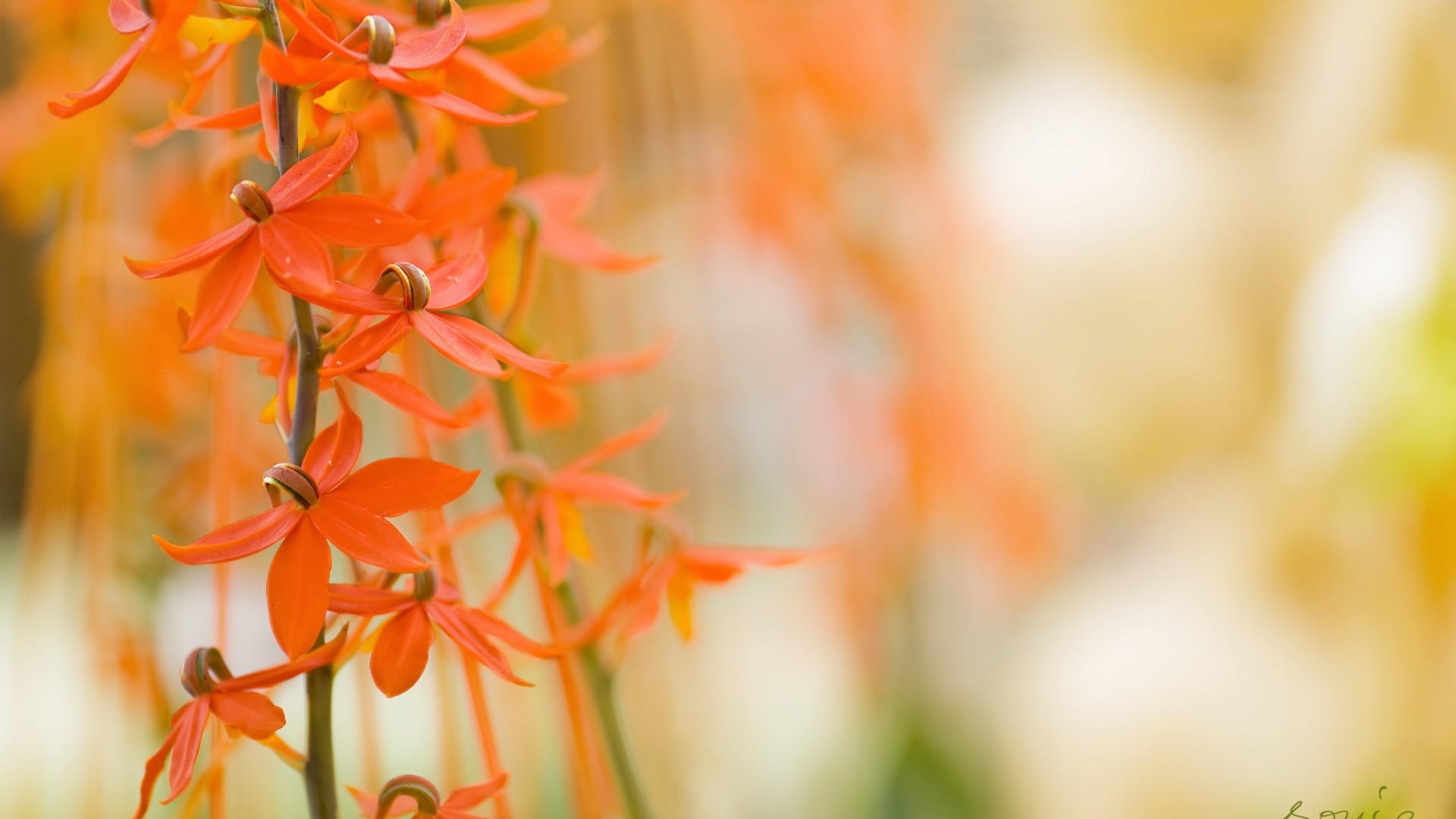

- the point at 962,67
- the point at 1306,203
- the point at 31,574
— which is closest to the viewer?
the point at 31,574

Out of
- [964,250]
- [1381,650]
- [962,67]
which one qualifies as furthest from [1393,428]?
[962,67]

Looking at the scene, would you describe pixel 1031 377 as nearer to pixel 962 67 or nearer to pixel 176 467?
pixel 962 67

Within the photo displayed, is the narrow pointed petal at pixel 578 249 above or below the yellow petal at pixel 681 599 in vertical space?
above

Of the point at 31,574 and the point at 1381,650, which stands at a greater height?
the point at 31,574
